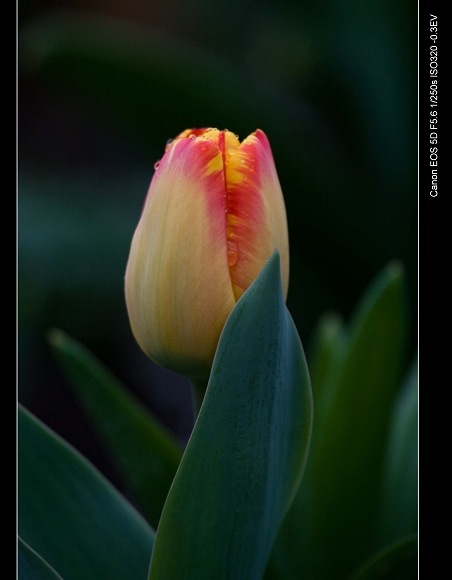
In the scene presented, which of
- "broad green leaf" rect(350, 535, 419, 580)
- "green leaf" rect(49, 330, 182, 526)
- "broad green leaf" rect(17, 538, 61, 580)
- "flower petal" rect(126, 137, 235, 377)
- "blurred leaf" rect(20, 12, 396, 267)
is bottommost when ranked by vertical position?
"broad green leaf" rect(350, 535, 419, 580)

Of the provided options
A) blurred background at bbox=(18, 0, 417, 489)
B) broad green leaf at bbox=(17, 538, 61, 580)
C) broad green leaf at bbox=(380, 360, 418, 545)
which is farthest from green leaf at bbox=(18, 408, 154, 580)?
blurred background at bbox=(18, 0, 417, 489)

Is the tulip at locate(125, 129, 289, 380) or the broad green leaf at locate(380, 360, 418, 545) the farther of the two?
the broad green leaf at locate(380, 360, 418, 545)

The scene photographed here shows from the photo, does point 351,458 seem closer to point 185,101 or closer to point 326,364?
point 326,364

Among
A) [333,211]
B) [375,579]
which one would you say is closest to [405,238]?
[333,211]

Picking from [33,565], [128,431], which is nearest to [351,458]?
[128,431]

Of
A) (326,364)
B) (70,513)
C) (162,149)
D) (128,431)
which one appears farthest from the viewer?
(162,149)

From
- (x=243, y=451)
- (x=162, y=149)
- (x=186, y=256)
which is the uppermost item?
(x=162, y=149)

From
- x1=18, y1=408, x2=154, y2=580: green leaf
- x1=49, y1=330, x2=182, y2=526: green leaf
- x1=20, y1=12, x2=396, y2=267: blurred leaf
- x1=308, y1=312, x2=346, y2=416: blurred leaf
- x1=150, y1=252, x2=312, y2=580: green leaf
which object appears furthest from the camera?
x1=20, y1=12, x2=396, y2=267: blurred leaf

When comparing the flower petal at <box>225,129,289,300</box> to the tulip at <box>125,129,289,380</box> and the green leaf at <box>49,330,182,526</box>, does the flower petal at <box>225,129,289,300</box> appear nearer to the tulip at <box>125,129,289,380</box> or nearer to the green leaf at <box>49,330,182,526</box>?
the tulip at <box>125,129,289,380</box>
